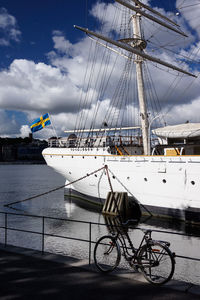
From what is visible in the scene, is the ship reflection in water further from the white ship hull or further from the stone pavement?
the stone pavement

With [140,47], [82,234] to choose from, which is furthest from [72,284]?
[140,47]

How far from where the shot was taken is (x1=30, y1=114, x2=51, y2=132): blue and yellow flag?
75.8ft

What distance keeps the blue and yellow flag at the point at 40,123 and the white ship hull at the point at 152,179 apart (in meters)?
3.35

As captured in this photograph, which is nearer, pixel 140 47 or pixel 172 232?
pixel 172 232

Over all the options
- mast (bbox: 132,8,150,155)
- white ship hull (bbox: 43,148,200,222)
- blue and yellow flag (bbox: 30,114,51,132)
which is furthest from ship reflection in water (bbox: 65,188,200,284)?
blue and yellow flag (bbox: 30,114,51,132)

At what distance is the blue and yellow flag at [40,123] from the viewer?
75.8ft

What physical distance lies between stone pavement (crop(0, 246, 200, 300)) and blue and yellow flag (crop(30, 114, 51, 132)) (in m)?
17.2

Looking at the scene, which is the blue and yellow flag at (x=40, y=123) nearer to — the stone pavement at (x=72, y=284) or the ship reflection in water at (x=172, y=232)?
the ship reflection in water at (x=172, y=232)

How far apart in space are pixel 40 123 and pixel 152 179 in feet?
33.9

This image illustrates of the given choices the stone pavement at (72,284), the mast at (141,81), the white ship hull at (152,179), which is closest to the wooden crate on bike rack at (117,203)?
the white ship hull at (152,179)

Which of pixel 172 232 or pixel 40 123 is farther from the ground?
pixel 40 123

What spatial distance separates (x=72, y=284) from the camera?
550cm

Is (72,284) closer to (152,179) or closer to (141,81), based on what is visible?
(152,179)

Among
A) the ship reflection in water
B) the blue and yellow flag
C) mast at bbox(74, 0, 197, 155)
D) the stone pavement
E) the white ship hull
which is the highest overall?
mast at bbox(74, 0, 197, 155)
